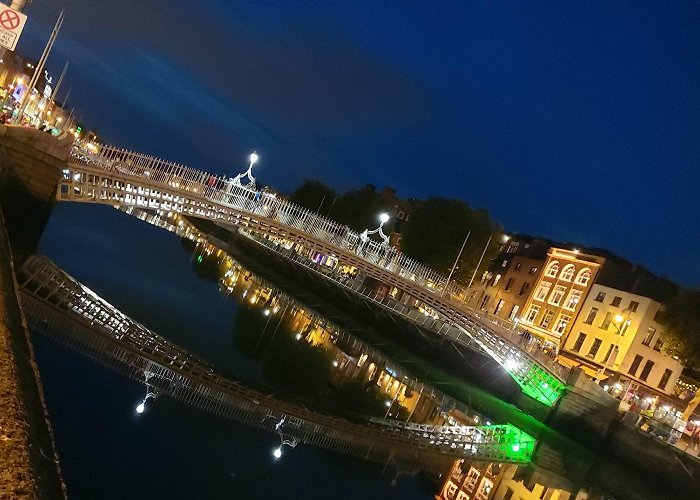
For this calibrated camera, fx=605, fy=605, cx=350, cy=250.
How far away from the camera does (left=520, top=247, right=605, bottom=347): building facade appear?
53.1m

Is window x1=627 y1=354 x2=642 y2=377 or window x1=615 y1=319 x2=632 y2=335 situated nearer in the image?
window x1=627 y1=354 x2=642 y2=377

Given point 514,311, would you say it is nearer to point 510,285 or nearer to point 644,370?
point 510,285

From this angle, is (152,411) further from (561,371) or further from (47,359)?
(561,371)

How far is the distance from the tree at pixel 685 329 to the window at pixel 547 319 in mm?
15638

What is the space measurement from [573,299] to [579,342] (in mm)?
4831

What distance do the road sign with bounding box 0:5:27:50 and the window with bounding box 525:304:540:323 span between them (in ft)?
178

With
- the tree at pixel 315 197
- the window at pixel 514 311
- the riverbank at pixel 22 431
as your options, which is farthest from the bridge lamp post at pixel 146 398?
the tree at pixel 315 197

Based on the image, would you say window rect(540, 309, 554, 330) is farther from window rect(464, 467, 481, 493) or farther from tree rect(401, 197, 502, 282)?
window rect(464, 467, 481, 493)

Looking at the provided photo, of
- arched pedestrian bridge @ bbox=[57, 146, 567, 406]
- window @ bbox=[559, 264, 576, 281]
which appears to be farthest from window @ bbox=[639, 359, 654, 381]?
arched pedestrian bridge @ bbox=[57, 146, 567, 406]

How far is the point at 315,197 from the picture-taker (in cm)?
7800

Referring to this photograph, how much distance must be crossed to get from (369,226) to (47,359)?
58.1m

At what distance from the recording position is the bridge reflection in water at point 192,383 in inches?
597

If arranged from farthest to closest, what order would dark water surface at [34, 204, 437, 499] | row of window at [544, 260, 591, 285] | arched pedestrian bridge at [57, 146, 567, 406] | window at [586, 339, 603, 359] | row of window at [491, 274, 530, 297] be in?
row of window at [491, 274, 530, 297]
row of window at [544, 260, 591, 285]
window at [586, 339, 603, 359]
arched pedestrian bridge at [57, 146, 567, 406]
dark water surface at [34, 204, 437, 499]

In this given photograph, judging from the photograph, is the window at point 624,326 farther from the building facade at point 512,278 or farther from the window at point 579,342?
the building facade at point 512,278
